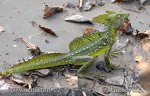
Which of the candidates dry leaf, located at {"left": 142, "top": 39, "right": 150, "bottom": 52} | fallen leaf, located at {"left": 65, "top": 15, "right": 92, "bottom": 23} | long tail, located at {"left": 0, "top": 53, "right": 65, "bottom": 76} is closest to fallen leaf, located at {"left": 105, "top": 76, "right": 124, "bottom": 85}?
long tail, located at {"left": 0, "top": 53, "right": 65, "bottom": 76}

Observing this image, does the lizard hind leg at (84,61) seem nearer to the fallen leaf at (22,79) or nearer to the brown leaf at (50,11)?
the fallen leaf at (22,79)

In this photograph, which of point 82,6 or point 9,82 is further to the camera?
point 82,6

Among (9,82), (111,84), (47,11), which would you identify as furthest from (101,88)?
(47,11)

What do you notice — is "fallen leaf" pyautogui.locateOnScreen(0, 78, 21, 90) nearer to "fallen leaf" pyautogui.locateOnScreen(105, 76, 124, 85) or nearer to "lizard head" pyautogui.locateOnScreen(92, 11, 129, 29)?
"fallen leaf" pyautogui.locateOnScreen(105, 76, 124, 85)

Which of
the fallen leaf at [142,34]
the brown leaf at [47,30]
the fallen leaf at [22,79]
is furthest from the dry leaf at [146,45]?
the fallen leaf at [22,79]

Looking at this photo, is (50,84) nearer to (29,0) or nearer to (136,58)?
(136,58)

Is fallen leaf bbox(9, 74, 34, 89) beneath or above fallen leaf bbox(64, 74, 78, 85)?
above
